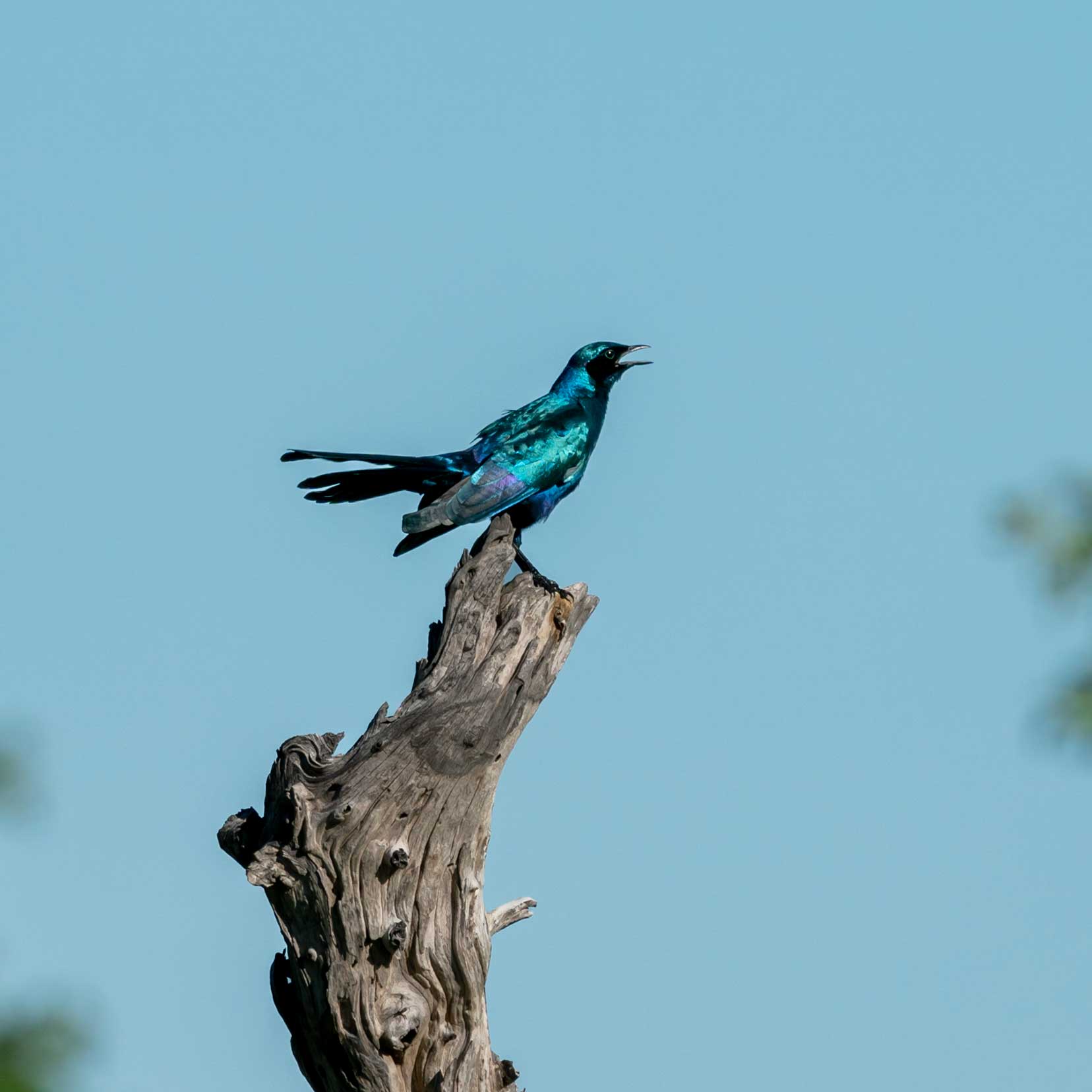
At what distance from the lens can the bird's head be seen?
10211 mm

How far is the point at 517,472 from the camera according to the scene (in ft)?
29.7

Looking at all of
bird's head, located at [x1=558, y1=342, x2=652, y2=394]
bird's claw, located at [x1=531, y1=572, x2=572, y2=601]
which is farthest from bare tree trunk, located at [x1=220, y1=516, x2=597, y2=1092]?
bird's head, located at [x1=558, y1=342, x2=652, y2=394]

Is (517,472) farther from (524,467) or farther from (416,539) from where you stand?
(416,539)

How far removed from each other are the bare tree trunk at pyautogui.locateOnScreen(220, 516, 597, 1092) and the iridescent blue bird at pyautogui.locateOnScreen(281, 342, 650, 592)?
1297 millimetres

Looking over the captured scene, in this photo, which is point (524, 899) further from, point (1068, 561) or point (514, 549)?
point (1068, 561)

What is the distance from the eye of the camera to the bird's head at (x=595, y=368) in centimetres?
1021

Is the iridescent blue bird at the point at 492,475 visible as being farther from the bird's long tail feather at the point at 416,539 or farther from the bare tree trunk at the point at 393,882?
the bare tree trunk at the point at 393,882

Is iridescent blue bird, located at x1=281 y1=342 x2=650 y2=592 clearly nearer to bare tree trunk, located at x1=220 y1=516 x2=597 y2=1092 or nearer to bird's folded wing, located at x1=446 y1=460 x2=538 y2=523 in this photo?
bird's folded wing, located at x1=446 y1=460 x2=538 y2=523

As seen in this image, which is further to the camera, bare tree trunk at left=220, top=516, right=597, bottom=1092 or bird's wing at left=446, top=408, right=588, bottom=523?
bird's wing at left=446, top=408, right=588, bottom=523

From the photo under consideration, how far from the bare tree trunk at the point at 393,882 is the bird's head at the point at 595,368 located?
3.10m

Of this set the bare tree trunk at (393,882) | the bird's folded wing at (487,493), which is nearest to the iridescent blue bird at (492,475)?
the bird's folded wing at (487,493)

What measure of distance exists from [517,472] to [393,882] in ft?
9.25

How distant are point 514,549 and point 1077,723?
6.21 m

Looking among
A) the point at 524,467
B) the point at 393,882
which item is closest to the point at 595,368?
the point at 524,467
